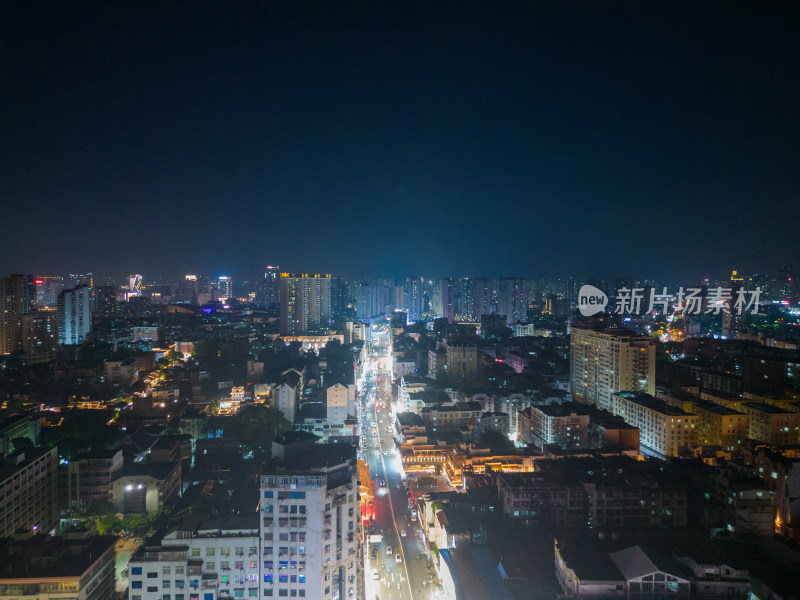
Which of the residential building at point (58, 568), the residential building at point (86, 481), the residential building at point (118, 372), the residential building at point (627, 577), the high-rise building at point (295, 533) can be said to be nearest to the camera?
the residential building at point (58, 568)

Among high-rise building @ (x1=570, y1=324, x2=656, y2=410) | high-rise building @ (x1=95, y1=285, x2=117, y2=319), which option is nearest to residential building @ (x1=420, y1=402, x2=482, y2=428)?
high-rise building @ (x1=570, y1=324, x2=656, y2=410)

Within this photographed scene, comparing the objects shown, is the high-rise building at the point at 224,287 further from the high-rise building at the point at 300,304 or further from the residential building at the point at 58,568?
the residential building at the point at 58,568

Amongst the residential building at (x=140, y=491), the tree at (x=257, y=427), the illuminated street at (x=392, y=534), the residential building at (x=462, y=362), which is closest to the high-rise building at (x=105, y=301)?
the tree at (x=257, y=427)

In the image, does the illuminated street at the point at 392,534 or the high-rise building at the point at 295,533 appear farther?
the illuminated street at the point at 392,534

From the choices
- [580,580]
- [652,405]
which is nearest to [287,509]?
[580,580]

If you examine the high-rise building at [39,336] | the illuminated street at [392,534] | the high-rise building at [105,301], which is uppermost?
the high-rise building at [105,301]

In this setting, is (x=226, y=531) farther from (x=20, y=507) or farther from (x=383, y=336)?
(x=383, y=336)

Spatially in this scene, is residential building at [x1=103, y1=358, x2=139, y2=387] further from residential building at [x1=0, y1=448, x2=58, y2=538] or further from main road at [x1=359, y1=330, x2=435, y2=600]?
main road at [x1=359, y1=330, x2=435, y2=600]

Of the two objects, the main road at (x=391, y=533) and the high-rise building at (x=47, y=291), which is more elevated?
the high-rise building at (x=47, y=291)

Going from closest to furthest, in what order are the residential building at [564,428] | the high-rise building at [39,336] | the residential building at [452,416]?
the residential building at [564,428] → the residential building at [452,416] → the high-rise building at [39,336]
